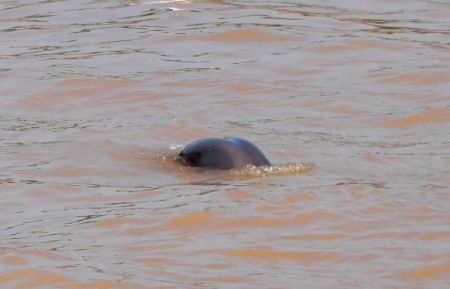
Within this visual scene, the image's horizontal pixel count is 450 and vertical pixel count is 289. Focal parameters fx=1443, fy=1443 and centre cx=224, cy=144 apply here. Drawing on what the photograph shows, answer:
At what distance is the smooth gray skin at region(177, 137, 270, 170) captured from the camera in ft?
26.8

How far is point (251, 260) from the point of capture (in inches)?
255

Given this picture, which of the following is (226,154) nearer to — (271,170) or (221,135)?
(271,170)

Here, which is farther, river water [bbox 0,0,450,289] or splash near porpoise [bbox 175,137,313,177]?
splash near porpoise [bbox 175,137,313,177]

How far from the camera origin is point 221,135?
9.27 metres

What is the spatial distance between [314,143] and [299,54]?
2.91 metres

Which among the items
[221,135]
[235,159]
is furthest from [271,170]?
[221,135]

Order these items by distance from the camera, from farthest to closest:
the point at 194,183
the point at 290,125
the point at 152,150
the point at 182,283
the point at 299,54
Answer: the point at 299,54 → the point at 290,125 → the point at 152,150 → the point at 194,183 → the point at 182,283

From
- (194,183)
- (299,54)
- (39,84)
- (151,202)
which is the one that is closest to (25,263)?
(151,202)

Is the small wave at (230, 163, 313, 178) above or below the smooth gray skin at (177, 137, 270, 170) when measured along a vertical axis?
below

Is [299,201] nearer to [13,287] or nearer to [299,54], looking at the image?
[13,287]

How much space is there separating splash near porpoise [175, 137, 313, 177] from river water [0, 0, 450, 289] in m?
0.06

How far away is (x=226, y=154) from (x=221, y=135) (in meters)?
1.08

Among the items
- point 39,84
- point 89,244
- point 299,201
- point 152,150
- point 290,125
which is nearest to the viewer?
point 89,244

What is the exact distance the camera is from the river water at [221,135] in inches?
256
